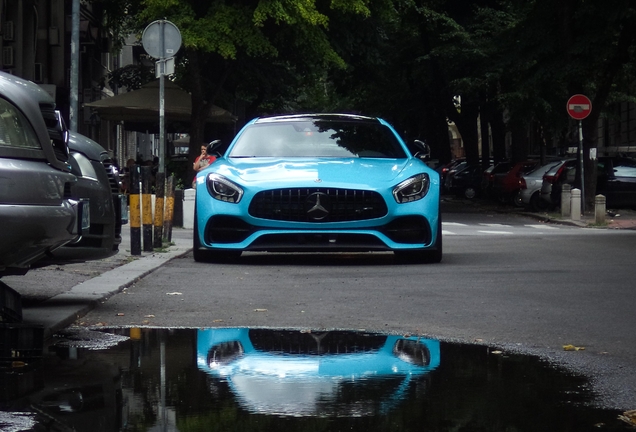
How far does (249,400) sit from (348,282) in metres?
6.06

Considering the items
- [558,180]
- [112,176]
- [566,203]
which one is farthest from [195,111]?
[112,176]

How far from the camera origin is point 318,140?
14.6 metres

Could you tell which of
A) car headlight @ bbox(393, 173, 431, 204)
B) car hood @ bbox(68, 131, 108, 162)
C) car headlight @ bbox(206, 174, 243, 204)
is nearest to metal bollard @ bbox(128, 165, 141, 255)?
car headlight @ bbox(206, 174, 243, 204)

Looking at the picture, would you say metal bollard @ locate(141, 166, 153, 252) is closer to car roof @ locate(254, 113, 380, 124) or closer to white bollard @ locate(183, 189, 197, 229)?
car roof @ locate(254, 113, 380, 124)

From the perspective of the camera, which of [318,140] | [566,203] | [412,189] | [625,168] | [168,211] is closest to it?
[412,189]

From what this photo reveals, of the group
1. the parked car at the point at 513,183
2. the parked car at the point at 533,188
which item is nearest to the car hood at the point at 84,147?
the parked car at the point at 533,188

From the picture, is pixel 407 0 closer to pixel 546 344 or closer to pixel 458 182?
pixel 458 182

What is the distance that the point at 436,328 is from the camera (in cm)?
802

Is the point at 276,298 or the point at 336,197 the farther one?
the point at 336,197

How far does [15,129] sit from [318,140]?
25.6 ft

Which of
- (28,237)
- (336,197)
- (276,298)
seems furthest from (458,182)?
(28,237)

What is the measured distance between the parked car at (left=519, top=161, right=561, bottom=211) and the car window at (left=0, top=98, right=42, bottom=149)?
2860cm

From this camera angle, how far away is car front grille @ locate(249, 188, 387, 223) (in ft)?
43.1

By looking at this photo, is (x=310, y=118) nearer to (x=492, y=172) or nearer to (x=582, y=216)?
(x=582, y=216)
